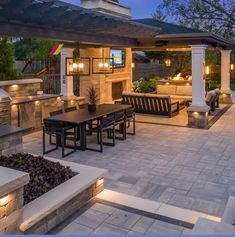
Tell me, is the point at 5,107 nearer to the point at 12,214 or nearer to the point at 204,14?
the point at 12,214

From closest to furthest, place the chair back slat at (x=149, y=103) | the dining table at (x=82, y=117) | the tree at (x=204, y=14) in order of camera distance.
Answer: the dining table at (x=82, y=117) → the chair back slat at (x=149, y=103) → the tree at (x=204, y=14)

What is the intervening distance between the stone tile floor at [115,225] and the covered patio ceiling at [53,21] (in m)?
2.86

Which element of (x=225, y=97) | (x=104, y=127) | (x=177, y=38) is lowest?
(x=104, y=127)

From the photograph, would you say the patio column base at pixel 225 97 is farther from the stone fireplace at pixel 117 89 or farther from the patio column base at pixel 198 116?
the patio column base at pixel 198 116

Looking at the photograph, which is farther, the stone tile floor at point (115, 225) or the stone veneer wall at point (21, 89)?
the stone veneer wall at point (21, 89)

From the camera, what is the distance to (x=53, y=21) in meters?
5.73

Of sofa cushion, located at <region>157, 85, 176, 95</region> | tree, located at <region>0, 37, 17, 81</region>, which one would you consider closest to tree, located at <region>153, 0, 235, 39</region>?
sofa cushion, located at <region>157, 85, 176, 95</region>

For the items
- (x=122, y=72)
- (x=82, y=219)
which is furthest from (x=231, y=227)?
Answer: (x=122, y=72)

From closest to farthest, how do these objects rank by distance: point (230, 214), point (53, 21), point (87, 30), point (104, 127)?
point (230, 214)
point (53, 21)
point (87, 30)
point (104, 127)

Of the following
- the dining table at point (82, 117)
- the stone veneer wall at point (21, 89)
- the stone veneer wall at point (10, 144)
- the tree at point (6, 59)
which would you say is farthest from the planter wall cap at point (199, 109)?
the tree at point (6, 59)

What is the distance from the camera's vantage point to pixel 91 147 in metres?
7.67

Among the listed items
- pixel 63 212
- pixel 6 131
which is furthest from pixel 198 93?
pixel 63 212

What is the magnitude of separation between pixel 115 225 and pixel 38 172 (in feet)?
4.57

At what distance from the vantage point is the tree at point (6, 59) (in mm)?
12016
